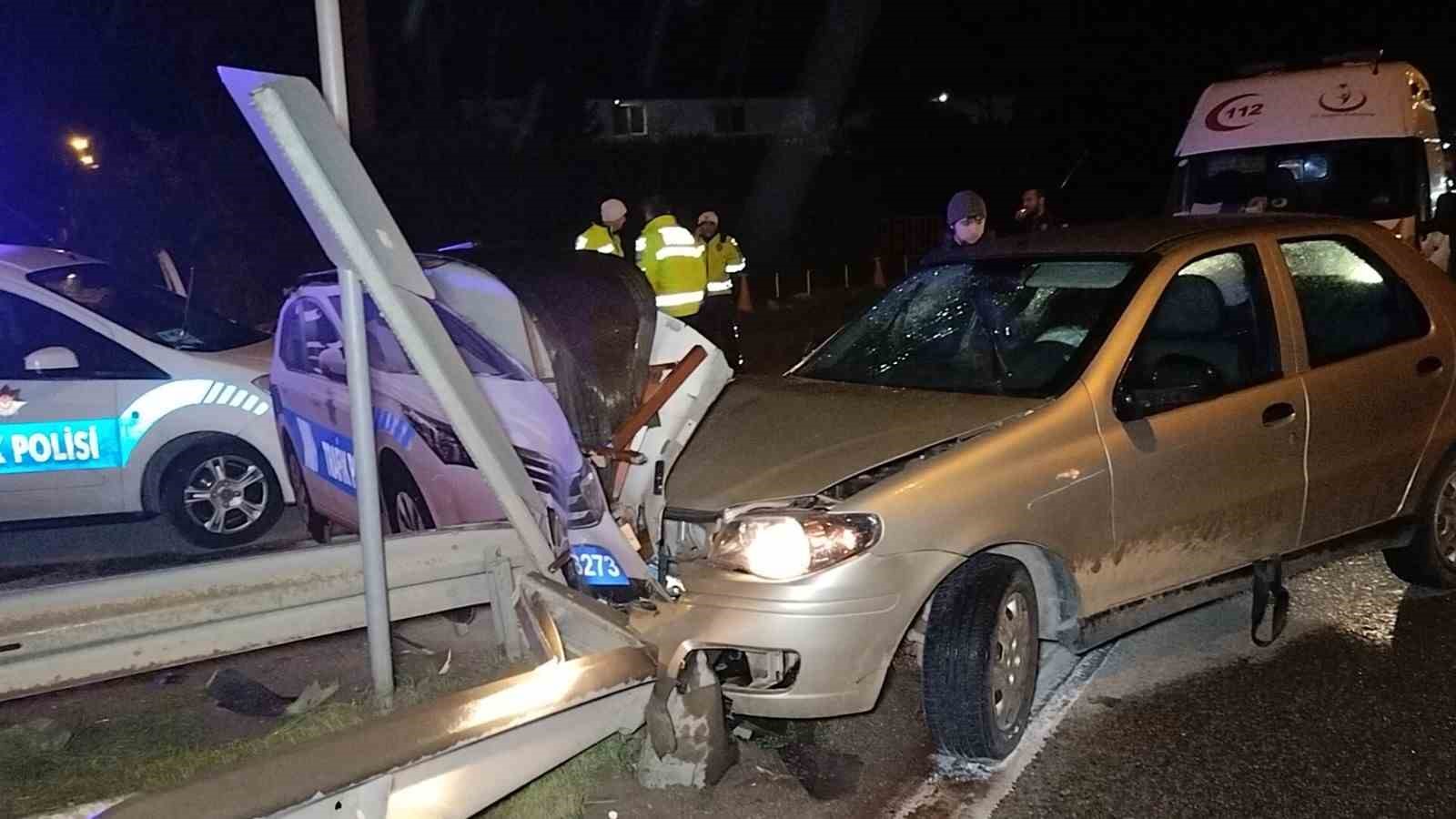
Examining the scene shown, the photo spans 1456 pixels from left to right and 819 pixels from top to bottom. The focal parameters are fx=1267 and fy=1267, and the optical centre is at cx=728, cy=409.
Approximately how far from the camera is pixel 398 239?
3.68 metres

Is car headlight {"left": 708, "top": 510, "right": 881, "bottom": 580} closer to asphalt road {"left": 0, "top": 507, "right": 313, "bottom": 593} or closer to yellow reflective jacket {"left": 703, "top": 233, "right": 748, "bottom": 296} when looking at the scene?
asphalt road {"left": 0, "top": 507, "right": 313, "bottom": 593}

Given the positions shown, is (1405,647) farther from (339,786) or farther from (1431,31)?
(1431,31)

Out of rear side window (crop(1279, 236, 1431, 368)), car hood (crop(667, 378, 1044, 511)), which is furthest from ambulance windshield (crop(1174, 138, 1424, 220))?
car hood (crop(667, 378, 1044, 511))

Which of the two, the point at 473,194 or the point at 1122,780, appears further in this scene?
the point at 473,194

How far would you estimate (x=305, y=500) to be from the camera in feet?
21.3

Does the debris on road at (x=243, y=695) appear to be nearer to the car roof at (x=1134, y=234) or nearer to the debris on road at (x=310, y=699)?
the debris on road at (x=310, y=699)

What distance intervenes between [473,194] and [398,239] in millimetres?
16826

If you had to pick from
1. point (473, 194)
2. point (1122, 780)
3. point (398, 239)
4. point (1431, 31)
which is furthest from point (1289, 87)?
point (1431, 31)

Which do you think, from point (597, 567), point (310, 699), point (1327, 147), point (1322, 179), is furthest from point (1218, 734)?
point (1327, 147)

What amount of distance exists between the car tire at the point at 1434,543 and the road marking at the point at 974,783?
6.64 ft

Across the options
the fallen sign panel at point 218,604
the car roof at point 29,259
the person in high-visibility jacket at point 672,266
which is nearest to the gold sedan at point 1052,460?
the fallen sign panel at point 218,604

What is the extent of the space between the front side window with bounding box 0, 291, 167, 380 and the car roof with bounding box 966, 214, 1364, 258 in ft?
14.6

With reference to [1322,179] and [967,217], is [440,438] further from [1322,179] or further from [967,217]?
[1322,179]

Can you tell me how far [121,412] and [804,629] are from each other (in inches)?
182
